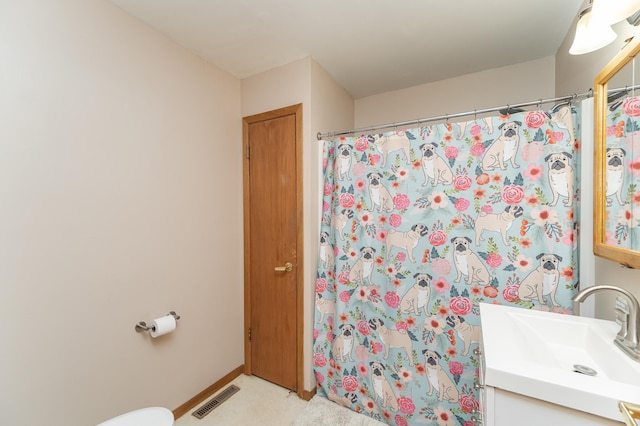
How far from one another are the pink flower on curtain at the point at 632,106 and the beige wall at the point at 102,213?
219cm

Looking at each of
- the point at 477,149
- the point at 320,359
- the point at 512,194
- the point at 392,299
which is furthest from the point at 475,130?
the point at 320,359

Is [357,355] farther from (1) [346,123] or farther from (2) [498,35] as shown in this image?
(2) [498,35]

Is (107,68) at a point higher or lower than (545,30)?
lower

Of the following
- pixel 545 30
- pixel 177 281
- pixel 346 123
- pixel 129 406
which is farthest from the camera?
pixel 346 123

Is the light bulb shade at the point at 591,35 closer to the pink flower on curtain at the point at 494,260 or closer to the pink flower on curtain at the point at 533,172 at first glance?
the pink flower on curtain at the point at 533,172

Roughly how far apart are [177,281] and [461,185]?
1870 millimetres

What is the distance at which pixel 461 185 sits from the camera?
1.48 meters

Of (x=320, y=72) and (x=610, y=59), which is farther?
(x=320, y=72)

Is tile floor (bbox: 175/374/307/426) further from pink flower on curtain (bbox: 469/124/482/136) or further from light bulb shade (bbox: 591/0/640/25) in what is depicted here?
light bulb shade (bbox: 591/0/640/25)

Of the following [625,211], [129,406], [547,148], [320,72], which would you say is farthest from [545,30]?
[129,406]

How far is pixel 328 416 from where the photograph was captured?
68.1 inches

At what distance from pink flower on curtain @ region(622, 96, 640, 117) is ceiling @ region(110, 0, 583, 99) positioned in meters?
0.79

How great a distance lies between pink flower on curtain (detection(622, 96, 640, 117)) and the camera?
93 cm

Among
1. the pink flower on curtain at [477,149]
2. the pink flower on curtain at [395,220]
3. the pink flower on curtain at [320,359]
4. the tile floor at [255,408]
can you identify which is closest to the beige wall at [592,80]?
the pink flower on curtain at [477,149]
